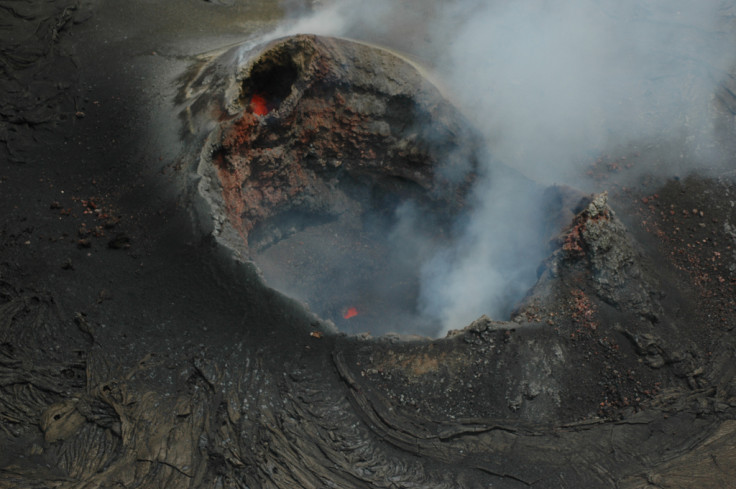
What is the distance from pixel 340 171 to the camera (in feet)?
46.2

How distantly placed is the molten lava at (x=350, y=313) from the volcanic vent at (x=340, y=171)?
0.09 feet

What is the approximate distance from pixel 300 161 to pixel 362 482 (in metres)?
8.03

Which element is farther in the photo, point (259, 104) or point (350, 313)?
point (350, 313)

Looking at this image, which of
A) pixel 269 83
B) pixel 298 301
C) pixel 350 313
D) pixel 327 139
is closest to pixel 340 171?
pixel 327 139

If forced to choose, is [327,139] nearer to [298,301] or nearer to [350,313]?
[350,313]

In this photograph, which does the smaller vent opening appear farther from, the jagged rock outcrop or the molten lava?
the molten lava

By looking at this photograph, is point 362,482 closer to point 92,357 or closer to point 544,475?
point 544,475

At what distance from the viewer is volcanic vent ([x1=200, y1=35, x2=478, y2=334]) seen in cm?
1202

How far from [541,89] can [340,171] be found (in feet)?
18.0

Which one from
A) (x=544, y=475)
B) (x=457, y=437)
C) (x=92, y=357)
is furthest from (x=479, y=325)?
(x=92, y=357)

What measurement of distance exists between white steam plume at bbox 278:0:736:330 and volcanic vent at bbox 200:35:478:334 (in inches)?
35.2

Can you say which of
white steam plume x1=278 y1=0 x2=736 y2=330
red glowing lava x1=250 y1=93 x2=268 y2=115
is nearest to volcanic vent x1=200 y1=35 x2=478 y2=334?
red glowing lava x1=250 y1=93 x2=268 y2=115

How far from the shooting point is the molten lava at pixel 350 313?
1384cm

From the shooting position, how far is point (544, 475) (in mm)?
8625
